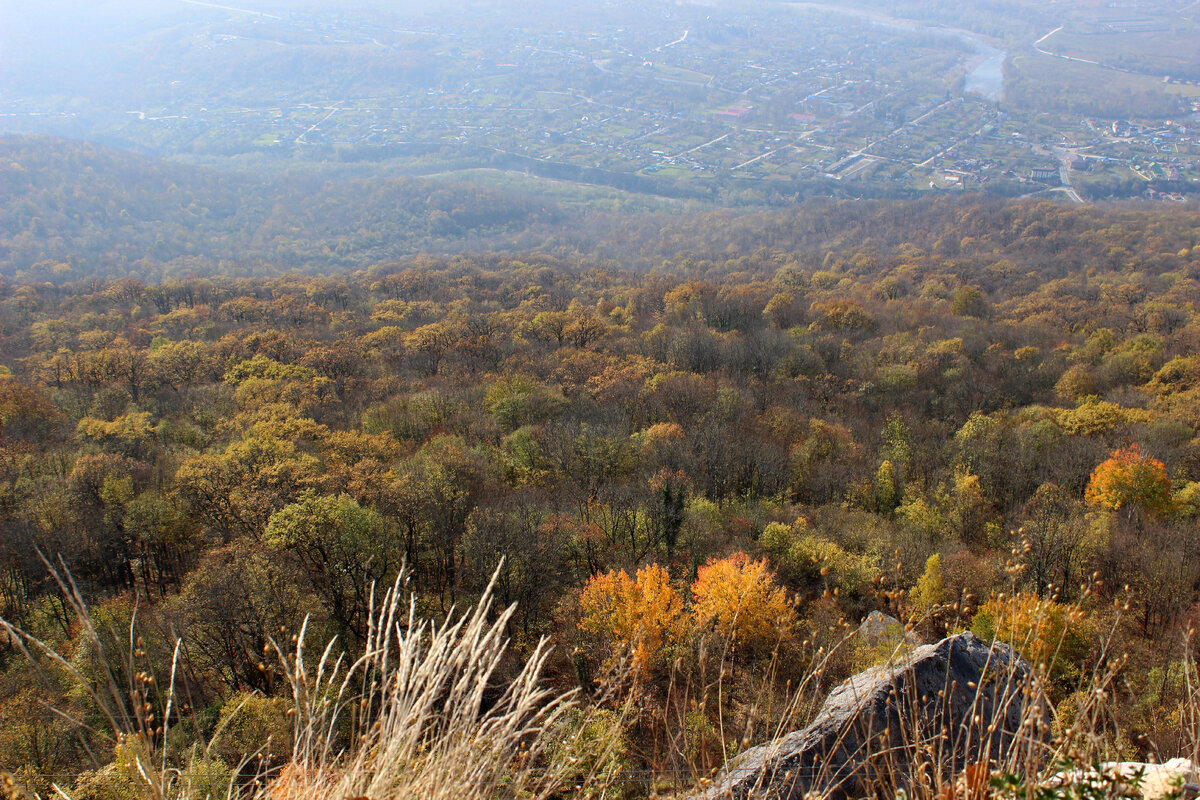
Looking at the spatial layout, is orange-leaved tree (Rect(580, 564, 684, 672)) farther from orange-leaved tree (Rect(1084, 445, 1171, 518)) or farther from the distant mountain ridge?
the distant mountain ridge

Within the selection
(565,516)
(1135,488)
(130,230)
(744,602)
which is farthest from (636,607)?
(130,230)

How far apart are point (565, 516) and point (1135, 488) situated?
35.0 m

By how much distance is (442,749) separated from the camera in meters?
5.42

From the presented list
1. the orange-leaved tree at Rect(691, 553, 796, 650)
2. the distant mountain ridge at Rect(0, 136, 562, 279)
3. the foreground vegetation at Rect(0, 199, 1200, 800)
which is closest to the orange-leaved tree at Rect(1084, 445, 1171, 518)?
the foreground vegetation at Rect(0, 199, 1200, 800)

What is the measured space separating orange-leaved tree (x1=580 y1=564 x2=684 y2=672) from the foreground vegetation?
19 centimetres

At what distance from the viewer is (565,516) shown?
38125 millimetres

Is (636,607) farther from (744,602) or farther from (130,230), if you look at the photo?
(130,230)

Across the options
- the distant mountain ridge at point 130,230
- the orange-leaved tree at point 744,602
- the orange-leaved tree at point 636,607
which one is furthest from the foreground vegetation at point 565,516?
the distant mountain ridge at point 130,230

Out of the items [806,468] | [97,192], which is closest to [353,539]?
[806,468]

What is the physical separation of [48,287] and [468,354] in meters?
80.6

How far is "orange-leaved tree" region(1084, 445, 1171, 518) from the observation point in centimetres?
4103

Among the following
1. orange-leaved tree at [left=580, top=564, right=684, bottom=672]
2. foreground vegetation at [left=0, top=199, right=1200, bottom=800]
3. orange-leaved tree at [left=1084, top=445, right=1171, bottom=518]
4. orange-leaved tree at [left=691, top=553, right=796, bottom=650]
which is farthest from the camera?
orange-leaved tree at [left=1084, top=445, right=1171, bottom=518]

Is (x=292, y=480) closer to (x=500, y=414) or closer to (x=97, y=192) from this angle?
(x=500, y=414)

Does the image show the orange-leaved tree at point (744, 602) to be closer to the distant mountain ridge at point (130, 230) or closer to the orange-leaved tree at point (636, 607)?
the orange-leaved tree at point (636, 607)
